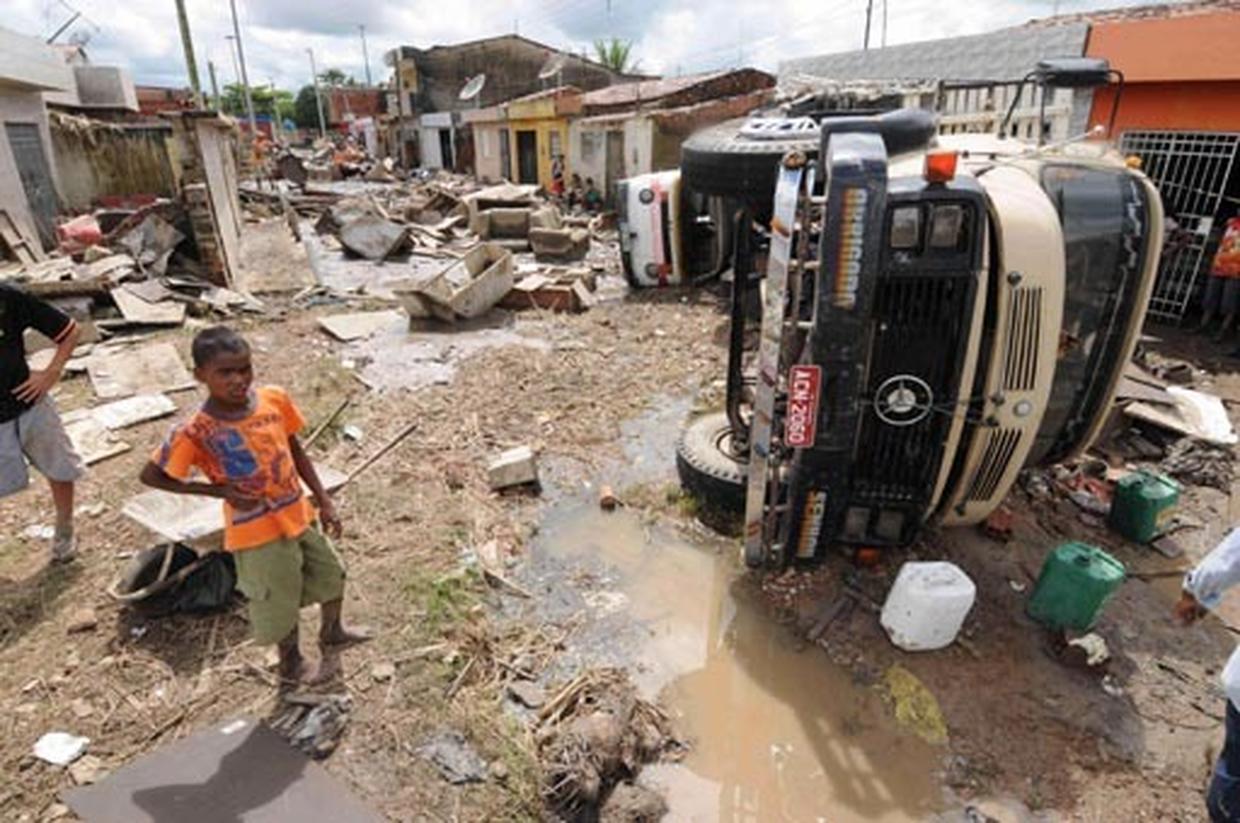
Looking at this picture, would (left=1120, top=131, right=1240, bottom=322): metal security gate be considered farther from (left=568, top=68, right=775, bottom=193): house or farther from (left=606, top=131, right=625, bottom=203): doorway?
(left=606, top=131, right=625, bottom=203): doorway

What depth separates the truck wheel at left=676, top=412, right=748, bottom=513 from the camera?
14.8ft

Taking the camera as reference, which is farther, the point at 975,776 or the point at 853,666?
the point at 853,666

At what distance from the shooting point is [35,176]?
41.5 ft

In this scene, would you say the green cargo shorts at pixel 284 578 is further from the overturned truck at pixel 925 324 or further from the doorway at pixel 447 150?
the doorway at pixel 447 150

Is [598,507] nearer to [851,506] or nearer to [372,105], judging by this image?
[851,506]

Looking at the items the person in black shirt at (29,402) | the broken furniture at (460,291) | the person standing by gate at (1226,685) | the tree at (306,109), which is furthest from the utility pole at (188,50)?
the tree at (306,109)

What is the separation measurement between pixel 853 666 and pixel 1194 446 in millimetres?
4002

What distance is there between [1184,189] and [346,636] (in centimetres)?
1060

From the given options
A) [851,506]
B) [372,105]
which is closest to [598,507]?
[851,506]

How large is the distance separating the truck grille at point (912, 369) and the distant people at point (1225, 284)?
6922 millimetres

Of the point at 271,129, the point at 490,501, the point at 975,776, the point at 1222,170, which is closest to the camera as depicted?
the point at 975,776

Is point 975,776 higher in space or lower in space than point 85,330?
lower

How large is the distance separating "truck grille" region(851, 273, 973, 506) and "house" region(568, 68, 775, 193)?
566 inches

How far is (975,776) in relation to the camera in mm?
2891
